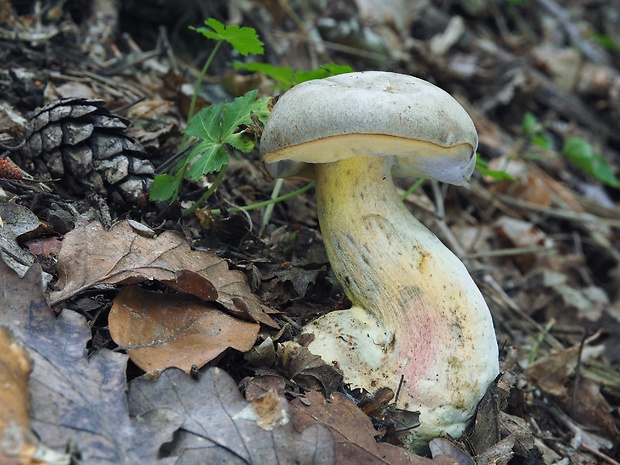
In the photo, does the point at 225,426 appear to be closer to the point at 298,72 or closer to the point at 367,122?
the point at 367,122

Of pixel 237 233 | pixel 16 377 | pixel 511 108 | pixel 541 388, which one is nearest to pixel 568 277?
pixel 541 388

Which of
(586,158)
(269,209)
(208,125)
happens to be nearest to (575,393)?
(269,209)

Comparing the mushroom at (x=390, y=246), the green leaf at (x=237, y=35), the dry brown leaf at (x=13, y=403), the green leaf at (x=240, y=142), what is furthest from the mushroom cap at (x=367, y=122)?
the dry brown leaf at (x=13, y=403)

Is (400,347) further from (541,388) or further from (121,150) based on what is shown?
(121,150)

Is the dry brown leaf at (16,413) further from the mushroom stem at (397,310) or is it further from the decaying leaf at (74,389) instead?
the mushroom stem at (397,310)

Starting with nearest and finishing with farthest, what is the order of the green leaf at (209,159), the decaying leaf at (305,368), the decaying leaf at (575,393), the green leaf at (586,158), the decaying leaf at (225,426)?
1. the decaying leaf at (225,426)
2. the decaying leaf at (305,368)
3. the green leaf at (209,159)
4. the decaying leaf at (575,393)
5. the green leaf at (586,158)

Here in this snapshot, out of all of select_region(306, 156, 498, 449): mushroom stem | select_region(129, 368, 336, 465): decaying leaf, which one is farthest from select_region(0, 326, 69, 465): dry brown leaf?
select_region(306, 156, 498, 449): mushroom stem

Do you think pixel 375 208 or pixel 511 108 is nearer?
pixel 375 208

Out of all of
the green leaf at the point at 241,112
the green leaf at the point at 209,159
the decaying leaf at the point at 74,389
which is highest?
the green leaf at the point at 241,112
